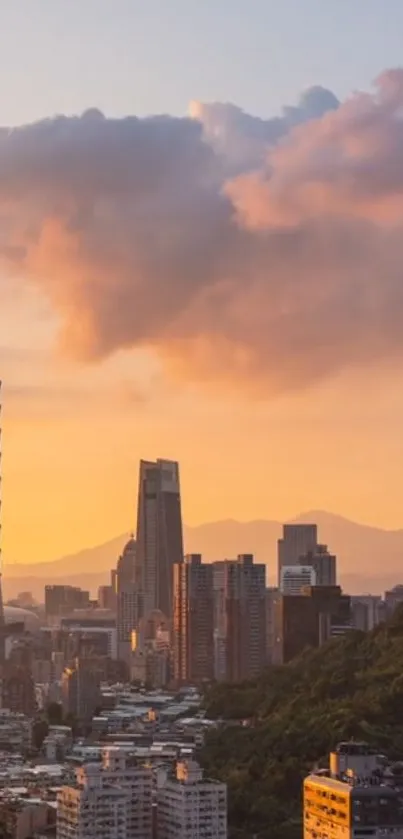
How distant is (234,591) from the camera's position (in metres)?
36.3

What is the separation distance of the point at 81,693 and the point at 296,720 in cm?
938

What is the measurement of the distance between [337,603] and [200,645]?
5.64m

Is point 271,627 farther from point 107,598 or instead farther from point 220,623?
point 107,598

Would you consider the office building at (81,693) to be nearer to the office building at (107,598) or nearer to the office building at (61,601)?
the office building at (107,598)

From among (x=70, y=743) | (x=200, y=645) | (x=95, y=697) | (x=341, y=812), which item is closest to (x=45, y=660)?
(x=200, y=645)

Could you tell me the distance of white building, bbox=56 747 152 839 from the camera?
16.2 meters

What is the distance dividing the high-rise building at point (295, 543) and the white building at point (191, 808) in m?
28.1

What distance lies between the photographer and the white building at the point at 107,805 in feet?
53.2

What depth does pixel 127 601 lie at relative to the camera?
47.2 m

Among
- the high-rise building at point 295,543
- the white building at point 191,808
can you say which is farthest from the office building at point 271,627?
the white building at point 191,808

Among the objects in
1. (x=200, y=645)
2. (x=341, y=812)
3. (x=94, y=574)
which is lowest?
(x=341, y=812)

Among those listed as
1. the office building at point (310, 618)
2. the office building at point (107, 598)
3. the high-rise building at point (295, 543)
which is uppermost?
the high-rise building at point (295, 543)

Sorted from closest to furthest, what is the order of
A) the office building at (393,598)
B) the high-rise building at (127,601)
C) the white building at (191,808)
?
the white building at (191,808), the office building at (393,598), the high-rise building at (127,601)

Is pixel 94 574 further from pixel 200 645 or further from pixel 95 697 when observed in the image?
pixel 95 697
